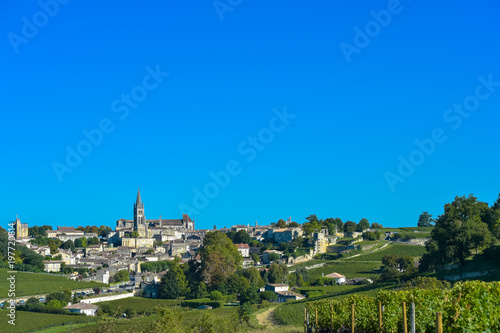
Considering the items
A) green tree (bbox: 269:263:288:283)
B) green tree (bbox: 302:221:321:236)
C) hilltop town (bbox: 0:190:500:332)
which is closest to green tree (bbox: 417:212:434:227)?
hilltop town (bbox: 0:190:500:332)

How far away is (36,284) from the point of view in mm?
58719

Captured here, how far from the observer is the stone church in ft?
456

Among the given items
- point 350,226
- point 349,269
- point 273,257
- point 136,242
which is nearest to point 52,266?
point 273,257

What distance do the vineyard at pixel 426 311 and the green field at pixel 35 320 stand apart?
26.5m

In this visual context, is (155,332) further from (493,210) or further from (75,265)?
(75,265)

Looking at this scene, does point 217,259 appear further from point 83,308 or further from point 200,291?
point 83,308

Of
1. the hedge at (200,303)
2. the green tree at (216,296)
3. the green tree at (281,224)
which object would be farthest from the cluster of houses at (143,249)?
the hedge at (200,303)

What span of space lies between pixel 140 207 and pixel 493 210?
364ft

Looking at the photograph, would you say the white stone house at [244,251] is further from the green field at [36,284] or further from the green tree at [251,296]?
the green tree at [251,296]

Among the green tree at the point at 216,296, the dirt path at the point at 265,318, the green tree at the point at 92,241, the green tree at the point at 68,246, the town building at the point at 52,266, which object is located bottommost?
the dirt path at the point at 265,318

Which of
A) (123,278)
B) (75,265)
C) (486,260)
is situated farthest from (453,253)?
(75,265)

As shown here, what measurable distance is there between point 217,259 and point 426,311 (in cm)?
5208

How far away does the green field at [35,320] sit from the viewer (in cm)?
3722

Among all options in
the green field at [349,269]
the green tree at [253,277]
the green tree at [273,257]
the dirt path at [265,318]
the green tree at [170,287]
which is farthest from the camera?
the green tree at [273,257]
